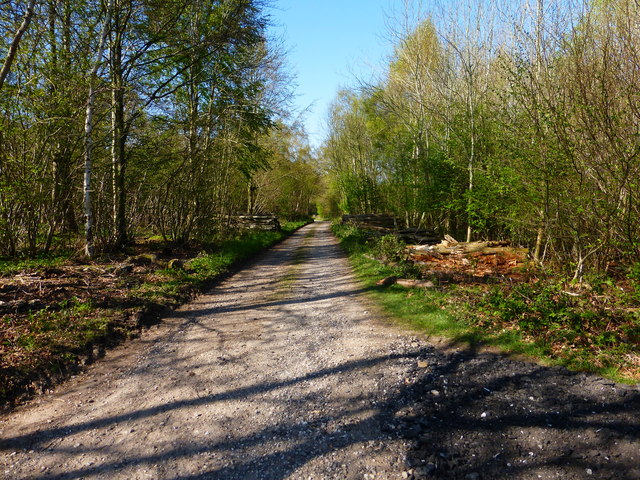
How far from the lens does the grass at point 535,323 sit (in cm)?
424

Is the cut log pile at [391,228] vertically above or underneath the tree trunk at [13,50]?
underneath

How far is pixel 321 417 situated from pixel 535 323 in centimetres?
344

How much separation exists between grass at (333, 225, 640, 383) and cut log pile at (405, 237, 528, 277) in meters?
2.02

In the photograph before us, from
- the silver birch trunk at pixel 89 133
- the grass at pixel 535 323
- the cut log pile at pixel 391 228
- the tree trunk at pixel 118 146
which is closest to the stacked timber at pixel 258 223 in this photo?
the cut log pile at pixel 391 228

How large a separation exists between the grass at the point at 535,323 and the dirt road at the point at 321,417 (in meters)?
0.41

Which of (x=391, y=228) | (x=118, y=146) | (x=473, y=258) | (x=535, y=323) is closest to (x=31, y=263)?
(x=118, y=146)

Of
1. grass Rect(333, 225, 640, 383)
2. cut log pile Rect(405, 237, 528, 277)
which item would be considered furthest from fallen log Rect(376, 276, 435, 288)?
cut log pile Rect(405, 237, 528, 277)

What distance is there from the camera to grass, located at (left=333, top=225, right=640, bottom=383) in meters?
4.24

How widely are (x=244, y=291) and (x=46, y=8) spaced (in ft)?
29.1

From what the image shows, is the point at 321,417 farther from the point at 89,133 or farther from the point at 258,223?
the point at 258,223

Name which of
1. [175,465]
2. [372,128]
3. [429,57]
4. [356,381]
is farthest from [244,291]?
[372,128]

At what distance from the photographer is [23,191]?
8.16 meters

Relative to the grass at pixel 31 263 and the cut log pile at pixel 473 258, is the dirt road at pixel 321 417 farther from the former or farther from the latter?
the cut log pile at pixel 473 258

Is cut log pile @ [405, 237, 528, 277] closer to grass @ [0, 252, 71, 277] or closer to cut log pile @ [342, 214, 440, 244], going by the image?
cut log pile @ [342, 214, 440, 244]
